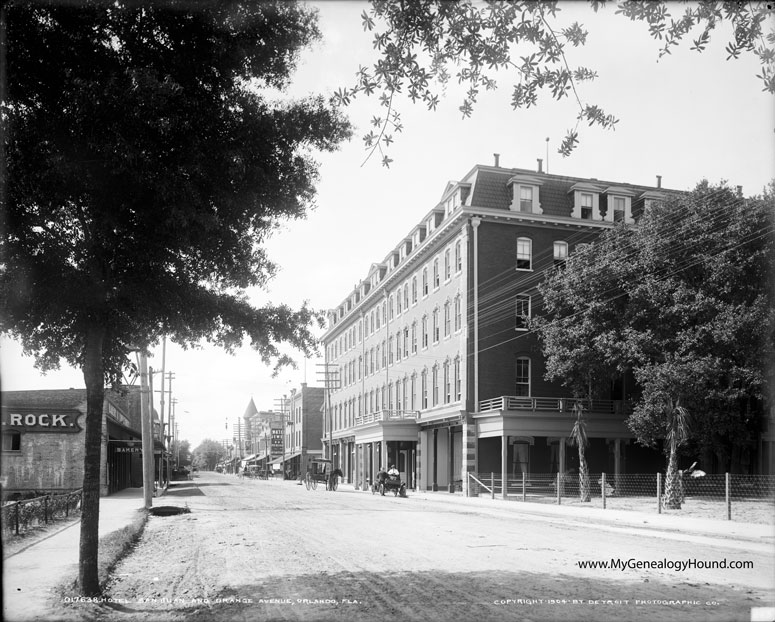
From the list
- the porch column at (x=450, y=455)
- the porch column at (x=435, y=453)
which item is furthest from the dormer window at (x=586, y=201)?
the porch column at (x=435, y=453)

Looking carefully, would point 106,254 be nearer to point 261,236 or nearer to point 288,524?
point 261,236

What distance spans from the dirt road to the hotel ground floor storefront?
17549mm

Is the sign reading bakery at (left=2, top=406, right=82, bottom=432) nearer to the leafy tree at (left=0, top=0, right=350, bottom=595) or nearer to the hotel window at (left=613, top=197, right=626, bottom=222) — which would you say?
the leafy tree at (left=0, top=0, right=350, bottom=595)

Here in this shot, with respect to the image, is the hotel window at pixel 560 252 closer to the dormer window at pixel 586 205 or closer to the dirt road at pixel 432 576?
the dormer window at pixel 586 205

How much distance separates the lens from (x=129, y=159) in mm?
8578

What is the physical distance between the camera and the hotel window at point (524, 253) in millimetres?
41750

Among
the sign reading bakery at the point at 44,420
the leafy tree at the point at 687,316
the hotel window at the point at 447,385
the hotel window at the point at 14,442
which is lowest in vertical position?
the hotel window at the point at 14,442

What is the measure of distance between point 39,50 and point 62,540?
453 inches

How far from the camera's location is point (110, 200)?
9516 mm

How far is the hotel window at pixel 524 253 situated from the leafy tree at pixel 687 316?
664 centimetres

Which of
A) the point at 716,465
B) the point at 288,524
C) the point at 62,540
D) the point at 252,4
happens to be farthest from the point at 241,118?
the point at 716,465

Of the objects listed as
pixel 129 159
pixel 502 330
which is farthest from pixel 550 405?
pixel 129 159

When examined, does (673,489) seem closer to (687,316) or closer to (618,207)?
A: (687,316)

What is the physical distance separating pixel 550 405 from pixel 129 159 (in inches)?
1365
